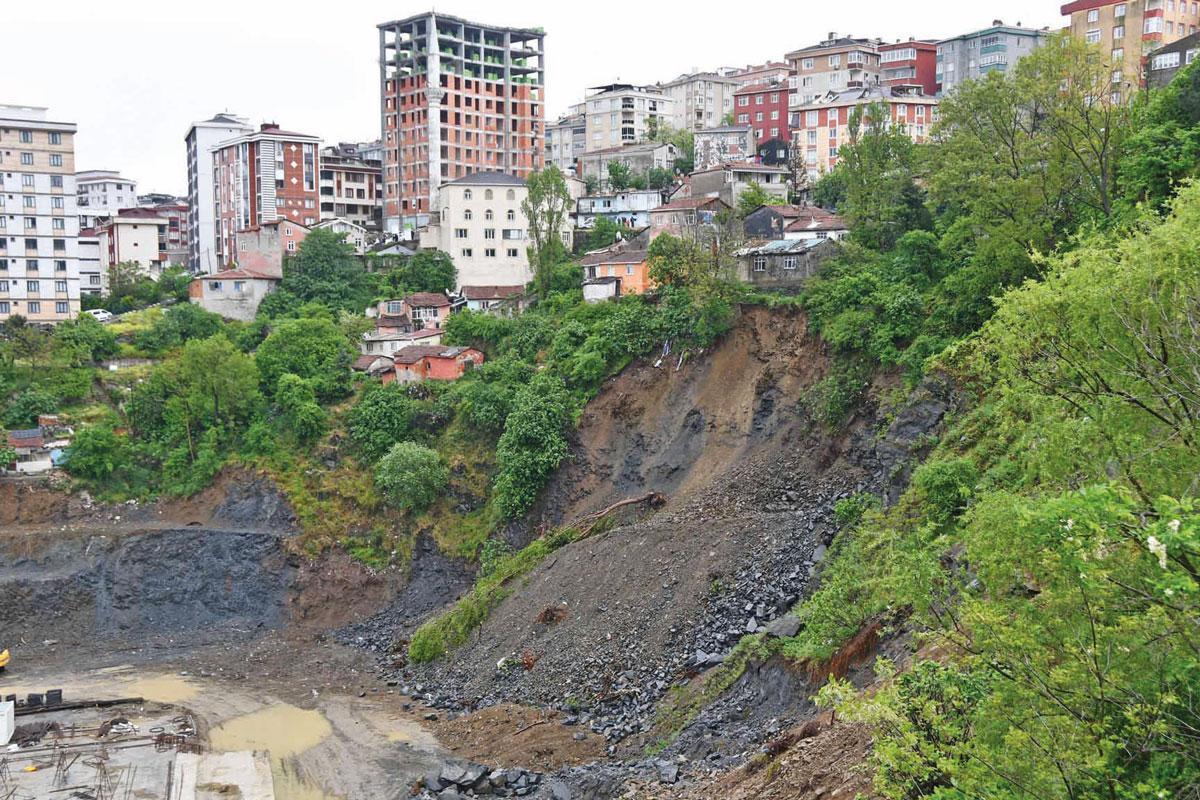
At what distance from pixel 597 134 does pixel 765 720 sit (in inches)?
2853

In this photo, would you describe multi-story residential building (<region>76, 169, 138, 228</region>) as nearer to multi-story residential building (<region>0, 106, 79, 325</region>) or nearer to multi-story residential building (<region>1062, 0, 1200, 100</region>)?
multi-story residential building (<region>0, 106, 79, 325</region>)

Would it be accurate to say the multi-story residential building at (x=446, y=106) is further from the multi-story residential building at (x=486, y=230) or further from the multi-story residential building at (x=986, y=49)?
the multi-story residential building at (x=986, y=49)

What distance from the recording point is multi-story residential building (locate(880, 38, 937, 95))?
3223 inches

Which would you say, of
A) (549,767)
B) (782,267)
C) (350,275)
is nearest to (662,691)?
(549,767)

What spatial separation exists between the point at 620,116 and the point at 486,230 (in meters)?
28.2

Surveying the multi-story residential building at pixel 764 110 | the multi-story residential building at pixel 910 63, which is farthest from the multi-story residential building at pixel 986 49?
the multi-story residential building at pixel 764 110

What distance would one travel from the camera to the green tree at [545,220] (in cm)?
5788

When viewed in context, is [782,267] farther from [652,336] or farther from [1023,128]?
[1023,128]

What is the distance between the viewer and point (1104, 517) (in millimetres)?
11430

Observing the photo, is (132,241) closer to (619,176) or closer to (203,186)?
(203,186)

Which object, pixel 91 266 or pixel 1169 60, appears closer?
pixel 1169 60

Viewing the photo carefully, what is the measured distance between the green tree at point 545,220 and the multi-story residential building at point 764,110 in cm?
2816

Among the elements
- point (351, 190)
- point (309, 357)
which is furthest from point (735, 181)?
point (351, 190)

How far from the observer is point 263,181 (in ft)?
248
